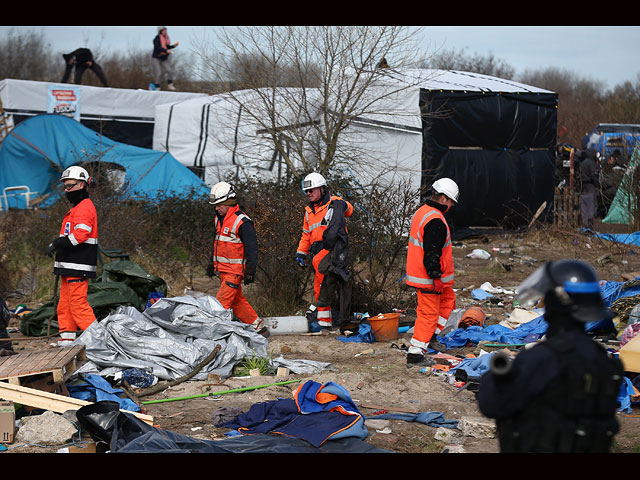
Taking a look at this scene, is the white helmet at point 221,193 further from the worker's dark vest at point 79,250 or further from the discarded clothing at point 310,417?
the discarded clothing at point 310,417

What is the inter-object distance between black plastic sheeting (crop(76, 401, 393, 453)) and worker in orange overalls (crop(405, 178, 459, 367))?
245cm

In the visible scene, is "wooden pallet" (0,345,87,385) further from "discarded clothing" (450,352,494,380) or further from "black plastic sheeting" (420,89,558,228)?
"black plastic sheeting" (420,89,558,228)

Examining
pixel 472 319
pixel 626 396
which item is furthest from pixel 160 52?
pixel 626 396

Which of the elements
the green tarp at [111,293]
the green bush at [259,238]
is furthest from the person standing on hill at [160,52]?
the green tarp at [111,293]

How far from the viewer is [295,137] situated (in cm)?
1381

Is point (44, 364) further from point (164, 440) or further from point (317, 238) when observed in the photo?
point (317, 238)

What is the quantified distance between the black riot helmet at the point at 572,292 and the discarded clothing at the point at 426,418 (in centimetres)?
302

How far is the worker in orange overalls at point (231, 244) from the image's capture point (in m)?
8.69

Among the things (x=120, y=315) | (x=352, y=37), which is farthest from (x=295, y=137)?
(x=120, y=315)

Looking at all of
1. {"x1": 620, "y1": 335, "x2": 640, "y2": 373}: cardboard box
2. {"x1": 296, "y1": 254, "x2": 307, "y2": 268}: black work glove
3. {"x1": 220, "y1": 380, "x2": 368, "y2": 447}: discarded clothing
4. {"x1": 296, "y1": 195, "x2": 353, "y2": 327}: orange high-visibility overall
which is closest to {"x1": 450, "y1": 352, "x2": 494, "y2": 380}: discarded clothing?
{"x1": 620, "y1": 335, "x2": 640, "y2": 373}: cardboard box

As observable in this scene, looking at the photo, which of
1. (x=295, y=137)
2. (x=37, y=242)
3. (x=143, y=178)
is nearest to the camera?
(x=37, y=242)

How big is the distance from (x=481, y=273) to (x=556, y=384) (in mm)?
10026

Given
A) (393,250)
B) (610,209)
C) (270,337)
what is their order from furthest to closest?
(610,209) → (393,250) → (270,337)

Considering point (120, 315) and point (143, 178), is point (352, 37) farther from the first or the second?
point (120, 315)
